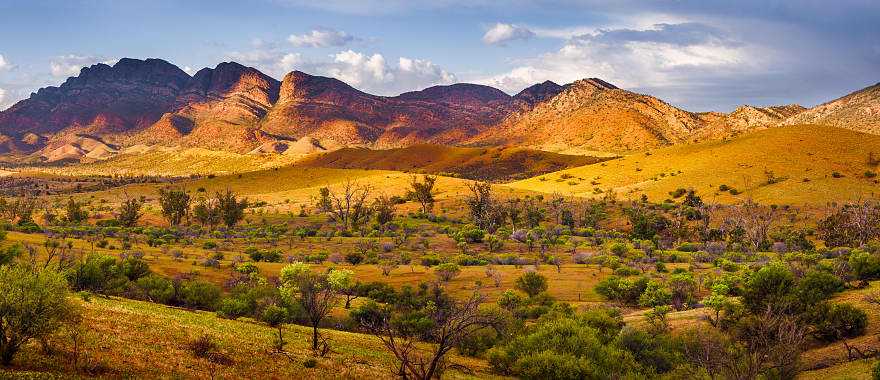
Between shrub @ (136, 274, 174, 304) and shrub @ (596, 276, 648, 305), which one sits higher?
shrub @ (136, 274, 174, 304)

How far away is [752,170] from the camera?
10206 centimetres

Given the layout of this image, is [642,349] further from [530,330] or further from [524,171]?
[524,171]

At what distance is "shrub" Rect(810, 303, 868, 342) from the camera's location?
89.0 feet

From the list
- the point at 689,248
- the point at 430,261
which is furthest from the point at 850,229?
the point at 430,261

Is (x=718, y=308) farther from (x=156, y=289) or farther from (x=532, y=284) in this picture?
(x=156, y=289)

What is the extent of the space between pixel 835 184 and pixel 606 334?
79.1 meters

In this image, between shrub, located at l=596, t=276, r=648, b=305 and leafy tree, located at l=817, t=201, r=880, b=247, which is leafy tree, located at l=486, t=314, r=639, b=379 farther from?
leafy tree, located at l=817, t=201, r=880, b=247

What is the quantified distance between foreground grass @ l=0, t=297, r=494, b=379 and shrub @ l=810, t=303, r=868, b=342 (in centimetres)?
1513

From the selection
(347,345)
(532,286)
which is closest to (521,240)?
(532,286)

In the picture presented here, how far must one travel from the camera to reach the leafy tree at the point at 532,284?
4262 cm

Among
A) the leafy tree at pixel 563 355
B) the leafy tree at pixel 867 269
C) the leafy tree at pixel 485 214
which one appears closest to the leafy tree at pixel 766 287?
the leafy tree at pixel 563 355

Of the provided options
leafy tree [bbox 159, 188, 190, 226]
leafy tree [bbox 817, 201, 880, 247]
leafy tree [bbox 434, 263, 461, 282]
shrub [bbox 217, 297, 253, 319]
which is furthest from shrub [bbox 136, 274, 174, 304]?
leafy tree [bbox 817, 201, 880, 247]

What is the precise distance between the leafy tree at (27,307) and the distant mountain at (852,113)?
135647 millimetres

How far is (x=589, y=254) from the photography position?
58.1 meters
